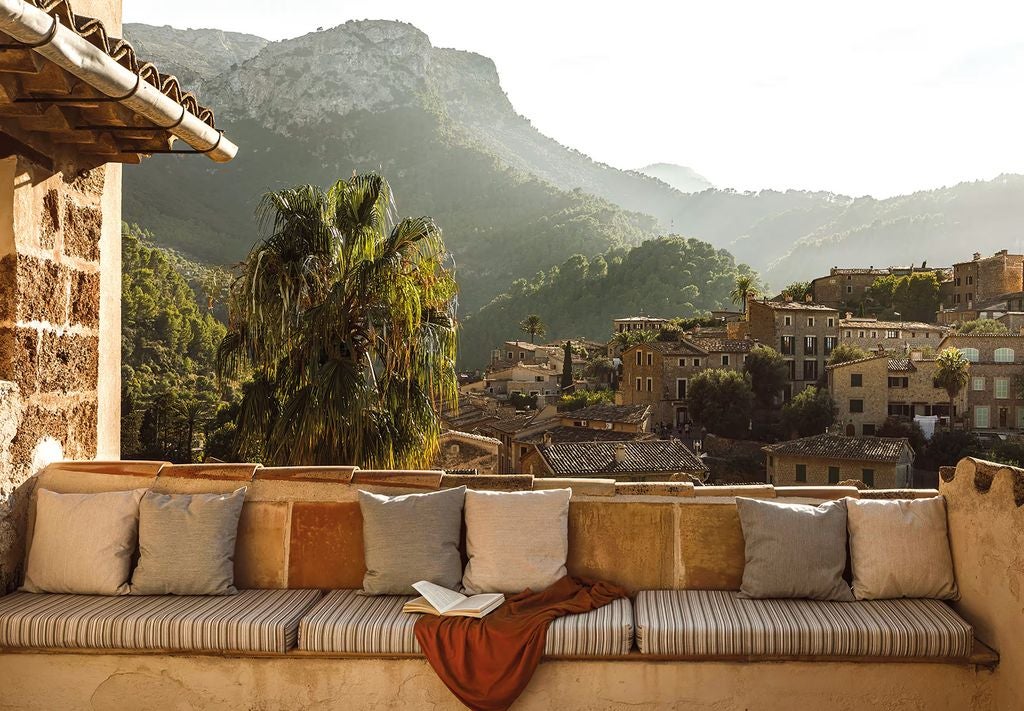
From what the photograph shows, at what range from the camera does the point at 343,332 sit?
14.4 ft

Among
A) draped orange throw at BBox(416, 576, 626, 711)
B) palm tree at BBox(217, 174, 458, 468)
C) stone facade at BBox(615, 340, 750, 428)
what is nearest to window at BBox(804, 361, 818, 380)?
stone facade at BBox(615, 340, 750, 428)

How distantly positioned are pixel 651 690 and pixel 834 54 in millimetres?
6608

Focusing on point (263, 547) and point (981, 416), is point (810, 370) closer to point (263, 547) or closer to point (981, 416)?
point (981, 416)

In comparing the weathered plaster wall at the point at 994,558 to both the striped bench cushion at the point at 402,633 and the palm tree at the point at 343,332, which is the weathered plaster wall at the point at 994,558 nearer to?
the striped bench cushion at the point at 402,633

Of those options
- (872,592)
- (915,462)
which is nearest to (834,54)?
(872,592)

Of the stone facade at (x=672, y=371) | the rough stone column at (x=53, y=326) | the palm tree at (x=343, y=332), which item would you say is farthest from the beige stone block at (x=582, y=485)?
the stone facade at (x=672, y=371)

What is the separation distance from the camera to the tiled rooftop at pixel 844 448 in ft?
77.0

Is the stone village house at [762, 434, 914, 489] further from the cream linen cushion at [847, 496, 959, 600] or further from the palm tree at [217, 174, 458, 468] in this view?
the cream linen cushion at [847, 496, 959, 600]

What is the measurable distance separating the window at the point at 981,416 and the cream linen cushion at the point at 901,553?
32308 mm

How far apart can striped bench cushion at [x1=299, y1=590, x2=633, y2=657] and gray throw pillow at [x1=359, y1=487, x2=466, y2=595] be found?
18 centimetres

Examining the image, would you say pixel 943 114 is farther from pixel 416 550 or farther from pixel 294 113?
pixel 294 113

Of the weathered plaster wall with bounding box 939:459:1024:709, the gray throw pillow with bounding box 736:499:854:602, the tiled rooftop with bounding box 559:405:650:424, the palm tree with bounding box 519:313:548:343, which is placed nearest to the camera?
the weathered plaster wall with bounding box 939:459:1024:709

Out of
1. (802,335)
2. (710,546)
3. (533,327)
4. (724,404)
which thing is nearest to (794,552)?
(710,546)

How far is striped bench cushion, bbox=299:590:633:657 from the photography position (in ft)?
8.27
